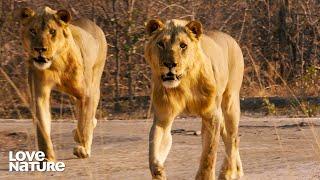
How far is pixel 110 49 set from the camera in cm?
1617

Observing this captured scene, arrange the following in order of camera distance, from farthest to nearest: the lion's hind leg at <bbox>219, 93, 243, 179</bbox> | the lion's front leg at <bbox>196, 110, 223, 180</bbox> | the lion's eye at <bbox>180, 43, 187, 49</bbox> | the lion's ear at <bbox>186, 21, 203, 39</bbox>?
the lion's hind leg at <bbox>219, 93, 243, 179</bbox>, the lion's front leg at <bbox>196, 110, 223, 180</bbox>, the lion's ear at <bbox>186, 21, 203, 39</bbox>, the lion's eye at <bbox>180, 43, 187, 49</bbox>

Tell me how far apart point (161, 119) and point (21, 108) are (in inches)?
345

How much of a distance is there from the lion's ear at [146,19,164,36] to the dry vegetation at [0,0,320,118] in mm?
7374

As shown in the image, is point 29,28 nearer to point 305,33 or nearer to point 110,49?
point 110,49

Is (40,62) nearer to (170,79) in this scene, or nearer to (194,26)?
(194,26)

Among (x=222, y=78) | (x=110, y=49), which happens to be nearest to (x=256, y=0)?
(x=110, y=49)

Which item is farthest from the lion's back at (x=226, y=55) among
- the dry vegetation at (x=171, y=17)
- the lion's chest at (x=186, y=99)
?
the dry vegetation at (x=171, y=17)

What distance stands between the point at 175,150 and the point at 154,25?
286 cm

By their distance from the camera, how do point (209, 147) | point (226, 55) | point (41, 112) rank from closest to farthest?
1. point (209, 147)
2. point (226, 55)
3. point (41, 112)

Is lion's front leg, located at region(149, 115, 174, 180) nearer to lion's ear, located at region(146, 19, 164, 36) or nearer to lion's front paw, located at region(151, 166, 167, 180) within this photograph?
lion's front paw, located at region(151, 166, 167, 180)

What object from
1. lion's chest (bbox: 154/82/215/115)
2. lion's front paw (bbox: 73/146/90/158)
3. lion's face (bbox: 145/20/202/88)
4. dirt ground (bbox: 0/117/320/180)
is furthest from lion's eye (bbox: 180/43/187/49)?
lion's front paw (bbox: 73/146/90/158)

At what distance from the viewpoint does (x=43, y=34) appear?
24.2 ft

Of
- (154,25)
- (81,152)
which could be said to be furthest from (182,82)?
(81,152)

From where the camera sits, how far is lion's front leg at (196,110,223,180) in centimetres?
603
